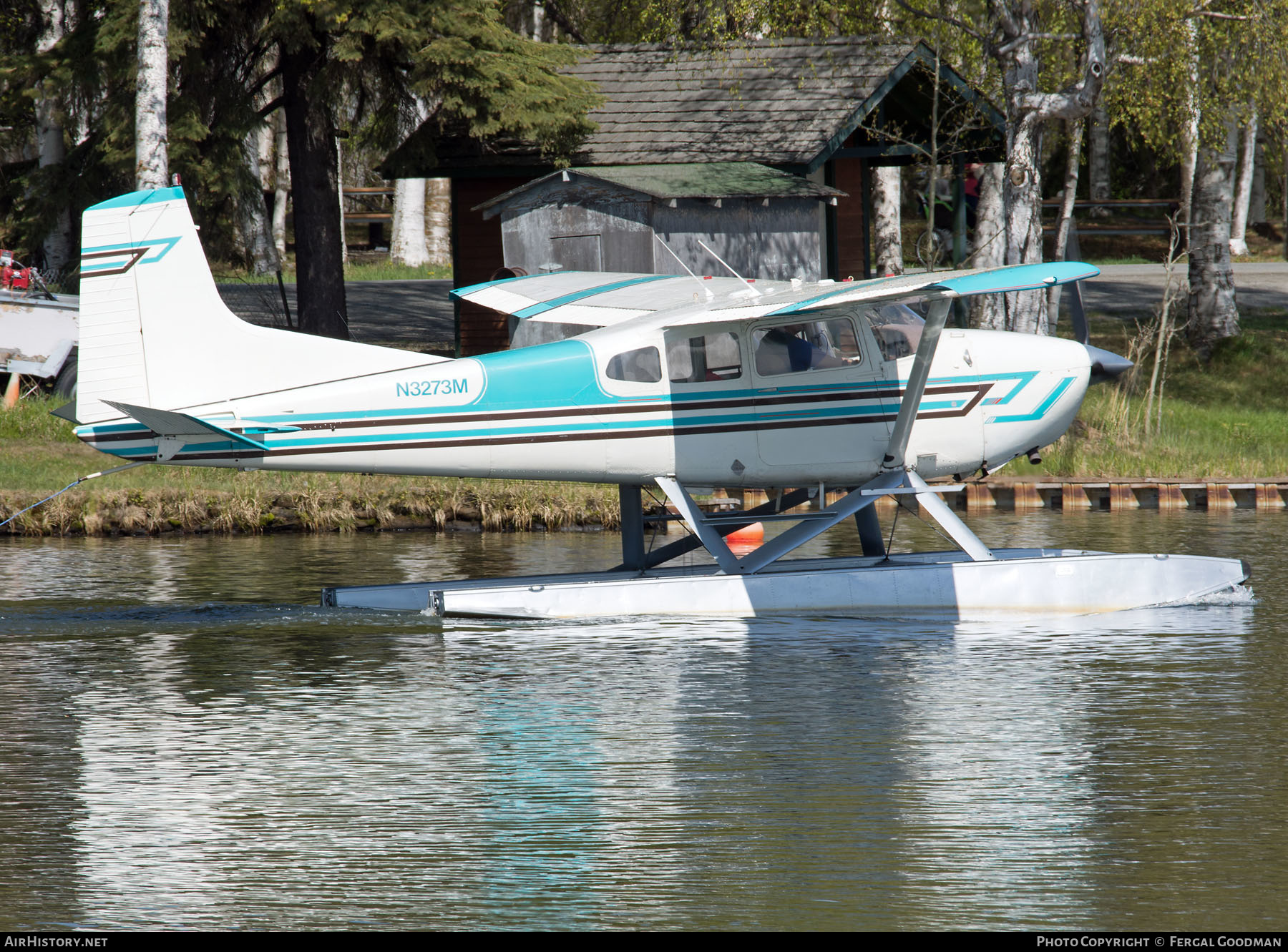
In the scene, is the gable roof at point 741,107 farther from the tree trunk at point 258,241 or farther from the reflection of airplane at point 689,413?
the tree trunk at point 258,241

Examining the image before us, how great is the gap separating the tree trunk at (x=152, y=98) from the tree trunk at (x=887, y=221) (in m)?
13.3

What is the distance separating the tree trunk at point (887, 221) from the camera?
2806cm

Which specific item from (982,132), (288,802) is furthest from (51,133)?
(288,802)

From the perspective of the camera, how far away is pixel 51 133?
2342 cm

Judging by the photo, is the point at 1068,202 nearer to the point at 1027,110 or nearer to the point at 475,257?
the point at 1027,110

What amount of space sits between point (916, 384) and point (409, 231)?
32.3m

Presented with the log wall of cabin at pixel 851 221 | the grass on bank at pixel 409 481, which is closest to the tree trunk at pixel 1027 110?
the grass on bank at pixel 409 481

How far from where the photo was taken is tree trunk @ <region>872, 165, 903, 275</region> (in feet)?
92.1

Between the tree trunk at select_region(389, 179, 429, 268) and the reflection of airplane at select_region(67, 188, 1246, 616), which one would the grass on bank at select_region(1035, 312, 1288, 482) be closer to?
the reflection of airplane at select_region(67, 188, 1246, 616)

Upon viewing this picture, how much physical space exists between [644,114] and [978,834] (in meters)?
18.9

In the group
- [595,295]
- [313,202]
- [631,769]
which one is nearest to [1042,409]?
[595,295]

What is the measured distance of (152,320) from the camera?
10469 millimetres

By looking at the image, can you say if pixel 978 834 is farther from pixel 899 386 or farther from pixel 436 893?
pixel 899 386

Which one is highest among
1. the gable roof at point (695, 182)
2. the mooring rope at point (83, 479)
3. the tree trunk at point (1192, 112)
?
the tree trunk at point (1192, 112)
